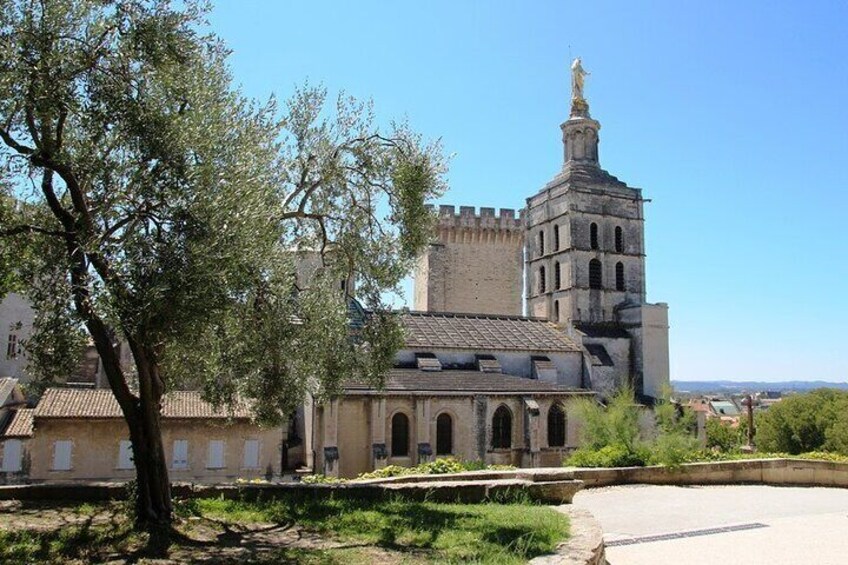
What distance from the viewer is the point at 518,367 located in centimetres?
3459

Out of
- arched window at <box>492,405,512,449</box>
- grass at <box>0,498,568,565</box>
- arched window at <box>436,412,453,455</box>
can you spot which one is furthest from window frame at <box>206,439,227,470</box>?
grass at <box>0,498,568,565</box>

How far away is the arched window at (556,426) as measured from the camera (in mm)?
29750

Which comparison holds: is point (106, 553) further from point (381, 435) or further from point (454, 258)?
point (454, 258)

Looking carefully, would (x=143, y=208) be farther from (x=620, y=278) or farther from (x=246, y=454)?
(x=620, y=278)

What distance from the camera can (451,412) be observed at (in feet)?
90.8

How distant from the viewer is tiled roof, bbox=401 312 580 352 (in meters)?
33.3

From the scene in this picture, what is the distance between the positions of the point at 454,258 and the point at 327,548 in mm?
39498

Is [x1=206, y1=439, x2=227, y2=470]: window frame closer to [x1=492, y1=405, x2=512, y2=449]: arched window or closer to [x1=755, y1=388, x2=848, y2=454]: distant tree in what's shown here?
[x1=492, y1=405, x2=512, y2=449]: arched window

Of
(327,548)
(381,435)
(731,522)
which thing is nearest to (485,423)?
(381,435)

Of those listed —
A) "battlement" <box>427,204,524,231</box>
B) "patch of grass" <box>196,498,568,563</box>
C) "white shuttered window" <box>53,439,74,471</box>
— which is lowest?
"white shuttered window" <box>53,439,74,471</box>

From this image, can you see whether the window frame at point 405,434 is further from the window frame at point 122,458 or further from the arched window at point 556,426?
the window frame at point 122,458

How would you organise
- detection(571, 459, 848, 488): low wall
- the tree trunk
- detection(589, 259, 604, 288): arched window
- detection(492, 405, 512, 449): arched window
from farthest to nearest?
detection(589, 259, 604, 288): arched window
detection(492, 405, 512, 449): arched window
detection(571, 459, 848, 488): low wall
the tree trunk

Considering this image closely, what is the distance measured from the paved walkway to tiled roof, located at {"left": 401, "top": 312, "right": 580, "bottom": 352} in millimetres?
17212

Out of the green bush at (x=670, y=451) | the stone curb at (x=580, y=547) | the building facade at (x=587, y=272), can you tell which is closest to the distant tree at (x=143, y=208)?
the stone curb at (x=580, y=547)
